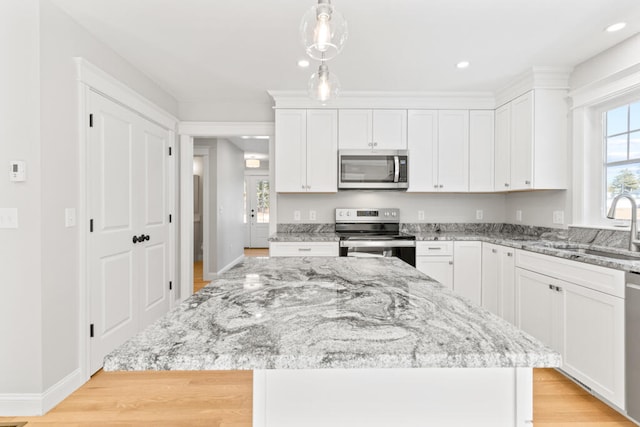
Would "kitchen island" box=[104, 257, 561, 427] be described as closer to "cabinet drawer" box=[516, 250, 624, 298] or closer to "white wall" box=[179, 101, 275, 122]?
"cabinet drawer" box=[516, 250, 624, 298]

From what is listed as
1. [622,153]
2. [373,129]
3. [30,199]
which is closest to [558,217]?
[622,153]

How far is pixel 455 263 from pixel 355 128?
1.69 m

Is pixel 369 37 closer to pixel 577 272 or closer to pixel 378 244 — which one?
pixel 378 244

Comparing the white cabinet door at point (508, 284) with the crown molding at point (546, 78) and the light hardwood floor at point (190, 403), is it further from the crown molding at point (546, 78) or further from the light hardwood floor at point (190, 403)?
the crown molding at point (546, 78)

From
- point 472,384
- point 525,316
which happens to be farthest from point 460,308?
point 525,316

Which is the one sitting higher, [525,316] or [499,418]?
[499,418]

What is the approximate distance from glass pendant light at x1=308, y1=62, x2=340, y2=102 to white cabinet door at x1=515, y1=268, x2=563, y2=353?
6.56ft

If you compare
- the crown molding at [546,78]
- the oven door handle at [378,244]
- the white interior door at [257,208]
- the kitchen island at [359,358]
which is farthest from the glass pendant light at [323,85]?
the white interior door at [257,208]

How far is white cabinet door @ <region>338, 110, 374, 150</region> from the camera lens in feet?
11.9

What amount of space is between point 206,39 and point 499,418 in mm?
2700

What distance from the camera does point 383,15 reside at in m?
2.16

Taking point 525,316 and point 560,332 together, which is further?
point 525,316

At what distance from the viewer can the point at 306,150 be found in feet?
11.9

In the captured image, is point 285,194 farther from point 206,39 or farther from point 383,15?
point 383,15
